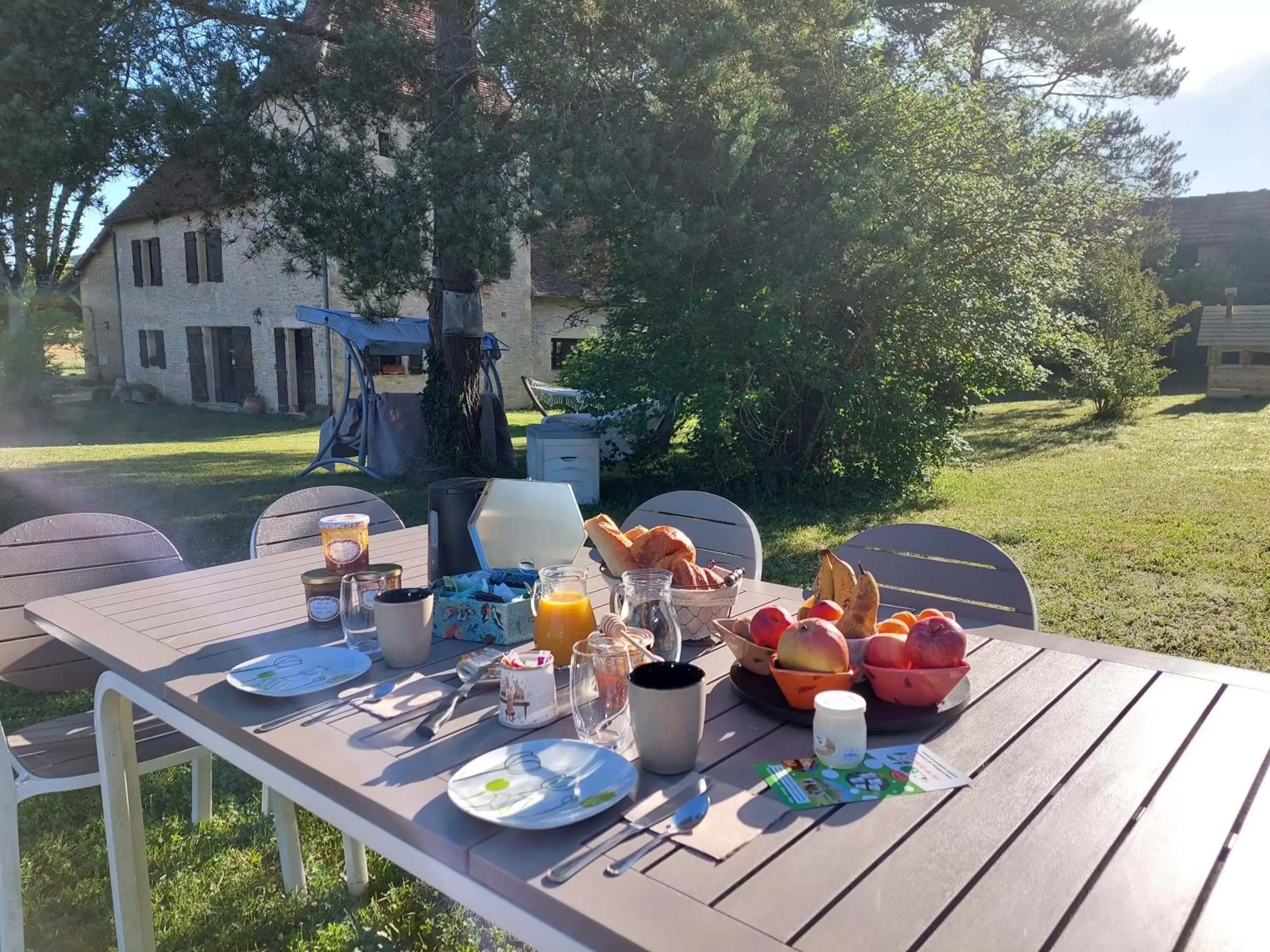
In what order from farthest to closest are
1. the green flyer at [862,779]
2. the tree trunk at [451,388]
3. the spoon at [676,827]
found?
1. the tree trunk at [451,388]
2. the green flyer at [862,779]
3. the spoon at [676,827]

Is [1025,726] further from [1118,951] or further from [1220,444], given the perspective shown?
[1220,444]

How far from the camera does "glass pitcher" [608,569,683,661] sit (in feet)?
5.87

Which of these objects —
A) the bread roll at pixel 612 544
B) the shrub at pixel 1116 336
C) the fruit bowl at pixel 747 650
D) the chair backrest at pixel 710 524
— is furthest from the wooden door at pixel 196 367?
the fruit bowl at pixel 747 650

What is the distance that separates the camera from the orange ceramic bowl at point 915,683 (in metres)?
1.56

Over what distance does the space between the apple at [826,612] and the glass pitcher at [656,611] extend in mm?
279

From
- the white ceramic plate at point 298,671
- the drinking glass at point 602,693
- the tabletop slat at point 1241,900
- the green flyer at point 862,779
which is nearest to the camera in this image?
the tabletop slat at point 1241,900

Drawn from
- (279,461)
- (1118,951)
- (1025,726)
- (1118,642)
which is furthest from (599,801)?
(279,461)

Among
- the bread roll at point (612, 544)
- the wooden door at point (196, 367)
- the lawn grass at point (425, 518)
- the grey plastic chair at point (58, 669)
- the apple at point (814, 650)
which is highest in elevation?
the wooden door at point (196, 367)

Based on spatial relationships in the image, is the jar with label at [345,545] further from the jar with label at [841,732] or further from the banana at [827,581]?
the jar with label at [841,732]

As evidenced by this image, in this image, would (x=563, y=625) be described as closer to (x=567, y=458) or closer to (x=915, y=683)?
(x=915, y=683)

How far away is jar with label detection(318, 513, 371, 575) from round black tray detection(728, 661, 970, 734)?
3.55ft

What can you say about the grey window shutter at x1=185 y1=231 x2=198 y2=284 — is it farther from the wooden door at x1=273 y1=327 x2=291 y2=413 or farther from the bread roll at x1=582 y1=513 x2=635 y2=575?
the bread roll at x1=582 y1=513 x2=635 y2=575

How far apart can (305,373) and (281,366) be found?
2.11 feet

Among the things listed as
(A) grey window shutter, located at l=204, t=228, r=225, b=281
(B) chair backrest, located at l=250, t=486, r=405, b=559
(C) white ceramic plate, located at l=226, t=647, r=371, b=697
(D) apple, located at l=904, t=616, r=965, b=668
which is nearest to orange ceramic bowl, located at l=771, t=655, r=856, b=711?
(D) apple, located at l=904, t=616, r=965, b=668
